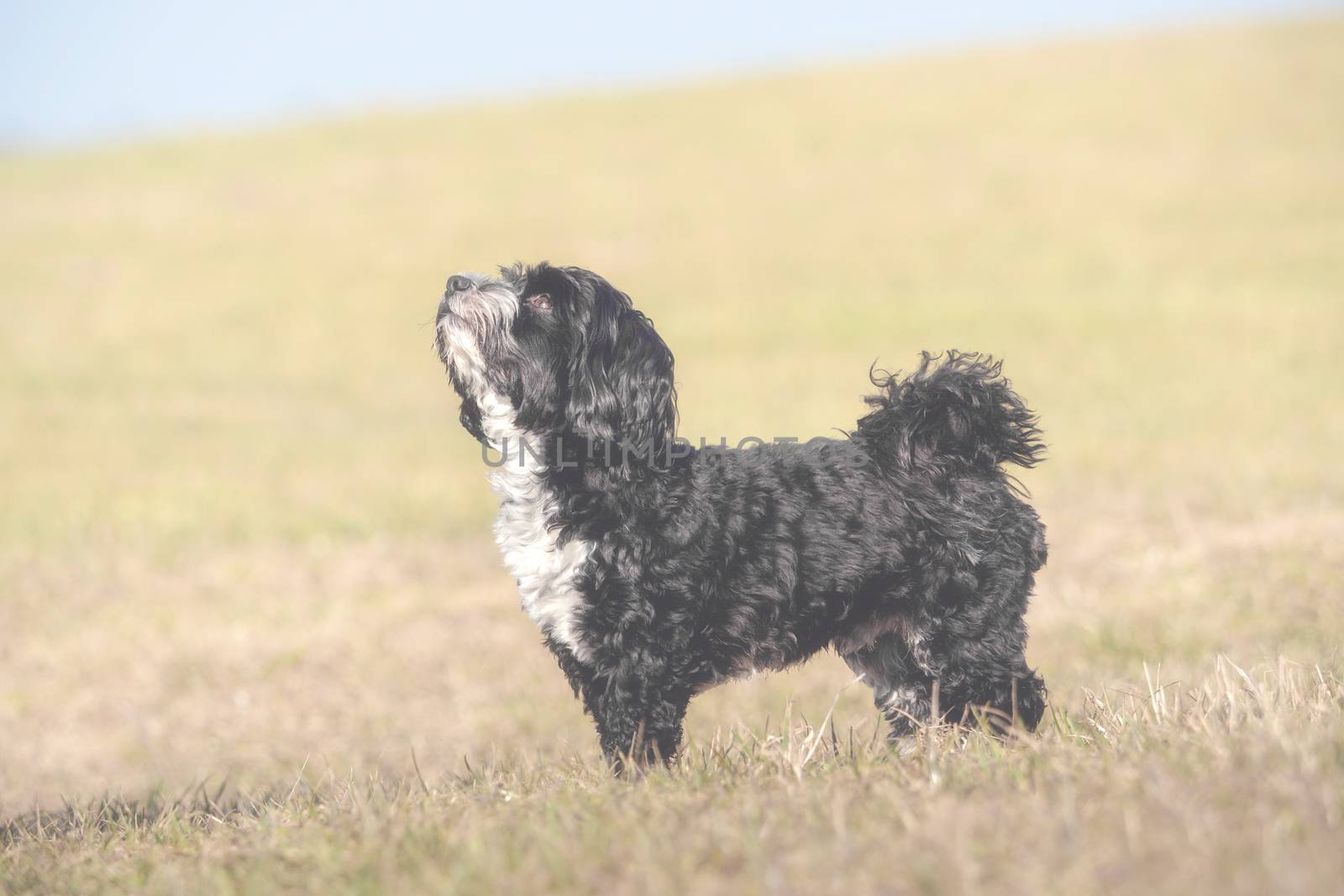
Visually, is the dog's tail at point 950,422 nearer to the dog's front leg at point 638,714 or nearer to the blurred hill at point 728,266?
the dog's front leg at point 638,714

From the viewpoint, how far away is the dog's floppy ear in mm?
4762

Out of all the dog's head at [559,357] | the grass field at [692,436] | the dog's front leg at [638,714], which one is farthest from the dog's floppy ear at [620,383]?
the grass field at [692,436]

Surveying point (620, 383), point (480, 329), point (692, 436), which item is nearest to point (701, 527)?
point (620, 383)

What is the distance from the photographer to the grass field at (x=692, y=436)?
3436 mm

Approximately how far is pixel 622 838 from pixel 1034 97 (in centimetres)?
3862

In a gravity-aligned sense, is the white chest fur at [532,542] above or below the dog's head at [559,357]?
below

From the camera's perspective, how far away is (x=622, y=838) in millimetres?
3342

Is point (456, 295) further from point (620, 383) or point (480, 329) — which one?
point (620, 383)

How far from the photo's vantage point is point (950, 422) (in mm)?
5039

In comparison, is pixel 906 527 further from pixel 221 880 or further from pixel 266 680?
pixel 266 680

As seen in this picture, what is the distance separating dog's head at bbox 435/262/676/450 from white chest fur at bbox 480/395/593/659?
0.21 ft

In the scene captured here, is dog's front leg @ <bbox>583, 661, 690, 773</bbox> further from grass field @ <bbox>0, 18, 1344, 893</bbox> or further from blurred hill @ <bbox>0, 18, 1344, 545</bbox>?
blurred hill @ <bbox>0, 18, 1344, 545</bbox>

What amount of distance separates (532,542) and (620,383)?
27.0 inches

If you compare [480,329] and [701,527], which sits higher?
[480,329]
